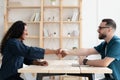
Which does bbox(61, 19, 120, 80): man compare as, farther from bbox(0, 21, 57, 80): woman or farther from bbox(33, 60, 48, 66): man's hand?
bbox(0, 21, 57, 80): woman

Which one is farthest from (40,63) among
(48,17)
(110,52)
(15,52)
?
(48,17)

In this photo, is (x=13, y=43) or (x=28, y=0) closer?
(x=13, y=43)

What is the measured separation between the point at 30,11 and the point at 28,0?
0.80 ft

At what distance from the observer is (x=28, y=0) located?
5277mm

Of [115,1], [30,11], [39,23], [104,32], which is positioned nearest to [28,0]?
[30,11]

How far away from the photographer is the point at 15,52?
8.33 ft

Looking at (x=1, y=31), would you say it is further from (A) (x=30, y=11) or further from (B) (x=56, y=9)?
(B) (x=56, y=9)

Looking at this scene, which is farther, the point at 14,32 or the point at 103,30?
the point at 103,30

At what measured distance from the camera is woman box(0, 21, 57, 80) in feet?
8.30

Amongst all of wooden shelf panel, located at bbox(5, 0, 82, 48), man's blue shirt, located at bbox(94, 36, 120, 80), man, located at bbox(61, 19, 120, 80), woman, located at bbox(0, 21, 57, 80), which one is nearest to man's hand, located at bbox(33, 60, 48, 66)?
woman, located at bbox(0, 21, 57, 80)

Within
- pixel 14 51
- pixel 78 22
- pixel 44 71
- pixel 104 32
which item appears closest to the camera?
pixel 44 71

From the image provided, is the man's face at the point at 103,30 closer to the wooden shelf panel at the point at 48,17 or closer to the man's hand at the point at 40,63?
the man's hand at the point at 40,63

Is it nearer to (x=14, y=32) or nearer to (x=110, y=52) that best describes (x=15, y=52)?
(x=14, y=32)

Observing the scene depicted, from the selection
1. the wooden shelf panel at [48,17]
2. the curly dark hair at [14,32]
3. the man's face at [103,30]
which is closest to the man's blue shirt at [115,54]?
the man's face at [103,30]
